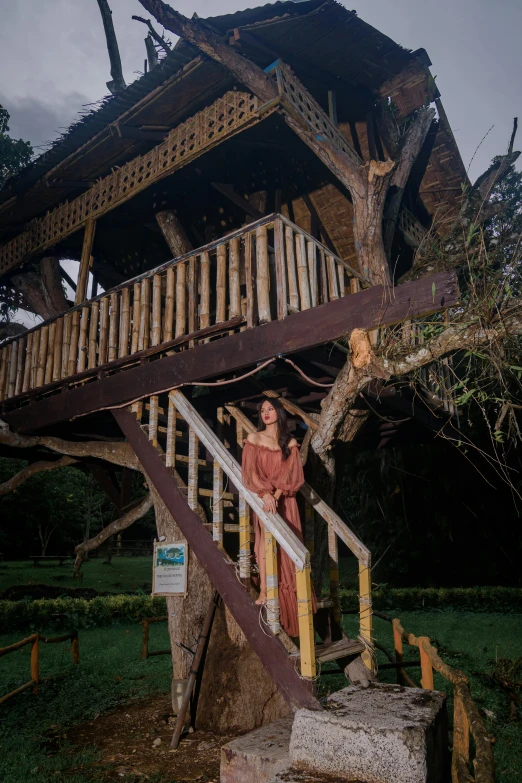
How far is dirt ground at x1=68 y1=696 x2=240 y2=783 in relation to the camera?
4.71 meters

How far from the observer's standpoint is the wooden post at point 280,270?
530 centimetres

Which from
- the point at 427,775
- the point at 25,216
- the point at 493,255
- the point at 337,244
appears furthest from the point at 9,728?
the point at 337,244

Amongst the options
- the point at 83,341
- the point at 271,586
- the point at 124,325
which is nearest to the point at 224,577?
the point at 271,586

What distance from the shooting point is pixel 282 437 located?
5.37 meters

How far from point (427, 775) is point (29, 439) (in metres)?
7.28

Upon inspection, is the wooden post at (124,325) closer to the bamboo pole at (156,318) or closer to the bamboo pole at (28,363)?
the bamboo pole at (156,318)

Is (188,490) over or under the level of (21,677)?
over

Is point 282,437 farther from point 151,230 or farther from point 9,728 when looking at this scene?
point 151,230

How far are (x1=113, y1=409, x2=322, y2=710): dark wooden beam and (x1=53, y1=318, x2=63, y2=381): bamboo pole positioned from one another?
139 cm

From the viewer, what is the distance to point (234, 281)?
5691 millimetres

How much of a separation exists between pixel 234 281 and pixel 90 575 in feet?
74.5

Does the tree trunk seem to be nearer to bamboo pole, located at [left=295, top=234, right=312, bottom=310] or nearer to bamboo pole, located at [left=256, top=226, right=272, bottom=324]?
bamboo pole, located at [left=256, top=226, right=272, bottom=324]

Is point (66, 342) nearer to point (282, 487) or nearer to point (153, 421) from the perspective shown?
point (153, 421)

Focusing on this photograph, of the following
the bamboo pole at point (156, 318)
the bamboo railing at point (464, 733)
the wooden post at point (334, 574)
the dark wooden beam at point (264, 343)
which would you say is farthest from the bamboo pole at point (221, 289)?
the bamboo railing at point (464, 733)
